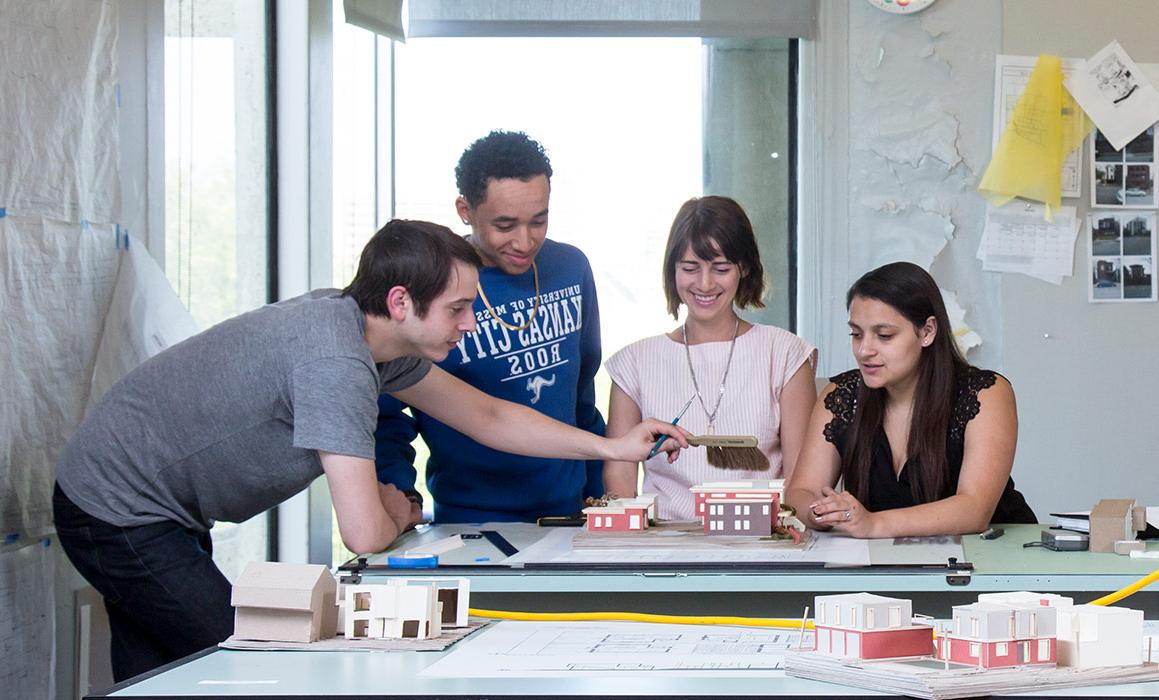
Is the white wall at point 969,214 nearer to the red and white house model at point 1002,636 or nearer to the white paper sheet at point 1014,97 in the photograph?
the white paper sheet at point 1014,97

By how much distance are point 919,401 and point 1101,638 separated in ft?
4.02

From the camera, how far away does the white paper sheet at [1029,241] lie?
354cm

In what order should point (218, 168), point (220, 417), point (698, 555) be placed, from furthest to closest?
point (218, 168)
point (698, 555)
point (220, 417)

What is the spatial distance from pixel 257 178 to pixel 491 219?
53.4 inches

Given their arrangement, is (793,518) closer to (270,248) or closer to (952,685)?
(952,685)

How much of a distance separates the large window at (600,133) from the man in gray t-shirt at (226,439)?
1846mm

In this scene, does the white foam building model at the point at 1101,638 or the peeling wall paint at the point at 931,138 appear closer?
the white foam building model at the point at 1101,638

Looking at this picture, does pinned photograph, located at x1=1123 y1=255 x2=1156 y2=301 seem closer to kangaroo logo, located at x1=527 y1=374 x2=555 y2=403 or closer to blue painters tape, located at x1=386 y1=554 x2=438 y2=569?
kangaroo logo, located at x1=527 y1=374 x2=555 y2=403

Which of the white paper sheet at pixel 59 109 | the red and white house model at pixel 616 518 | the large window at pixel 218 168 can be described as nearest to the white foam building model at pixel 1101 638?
the red and white house model at pixel 616 518

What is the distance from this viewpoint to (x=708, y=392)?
2547mm

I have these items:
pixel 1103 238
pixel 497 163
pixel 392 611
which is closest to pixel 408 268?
pixel 497 163

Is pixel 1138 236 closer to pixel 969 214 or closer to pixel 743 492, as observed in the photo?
pixel 969 214

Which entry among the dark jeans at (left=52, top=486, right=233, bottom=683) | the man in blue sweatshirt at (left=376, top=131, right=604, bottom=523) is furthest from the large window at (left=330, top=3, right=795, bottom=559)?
the dark jeans at (left=52, top=486, right=233, bottom=683)

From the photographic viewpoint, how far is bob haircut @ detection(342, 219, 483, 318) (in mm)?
1896
